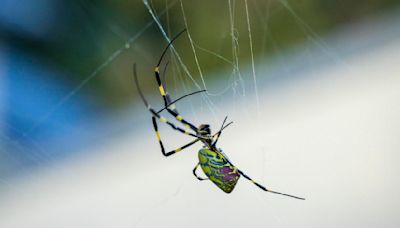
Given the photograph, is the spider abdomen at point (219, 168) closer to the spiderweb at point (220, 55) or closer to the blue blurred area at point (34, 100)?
the spiderweb at point (220, 55)

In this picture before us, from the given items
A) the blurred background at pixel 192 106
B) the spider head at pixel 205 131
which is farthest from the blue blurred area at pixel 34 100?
the spider head at pixel 205 131

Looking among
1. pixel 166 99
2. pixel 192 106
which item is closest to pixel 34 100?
pixel 192 106

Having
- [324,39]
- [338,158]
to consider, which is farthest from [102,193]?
[324,39]

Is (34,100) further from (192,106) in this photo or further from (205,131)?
(205,131)

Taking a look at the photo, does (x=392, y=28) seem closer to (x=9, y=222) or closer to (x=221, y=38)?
(x=221, y=38)

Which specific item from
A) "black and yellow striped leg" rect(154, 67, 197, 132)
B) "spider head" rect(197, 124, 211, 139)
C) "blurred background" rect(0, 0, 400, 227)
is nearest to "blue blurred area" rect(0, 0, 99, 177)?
"blurred background" rect(0, 0, 400, 227)

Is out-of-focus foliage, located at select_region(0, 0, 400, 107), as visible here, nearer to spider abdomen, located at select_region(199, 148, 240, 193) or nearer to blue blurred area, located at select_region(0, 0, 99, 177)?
blue blurred area, located at select_region(0, 0, 99, 177)
